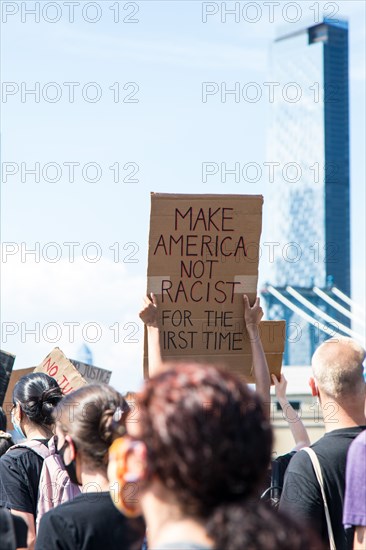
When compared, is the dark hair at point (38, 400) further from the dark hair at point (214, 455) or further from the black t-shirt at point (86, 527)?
the dark hair at point (214, 455)

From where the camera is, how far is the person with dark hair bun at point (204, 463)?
6.28 ft

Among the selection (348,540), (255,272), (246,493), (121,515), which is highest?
(255,272)

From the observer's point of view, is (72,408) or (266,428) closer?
(266,428)

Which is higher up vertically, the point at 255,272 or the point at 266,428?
the point at 255,272

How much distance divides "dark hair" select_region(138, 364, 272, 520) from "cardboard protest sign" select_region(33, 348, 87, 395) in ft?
14.7

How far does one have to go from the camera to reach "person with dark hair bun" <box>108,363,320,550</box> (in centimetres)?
191

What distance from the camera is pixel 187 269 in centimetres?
491

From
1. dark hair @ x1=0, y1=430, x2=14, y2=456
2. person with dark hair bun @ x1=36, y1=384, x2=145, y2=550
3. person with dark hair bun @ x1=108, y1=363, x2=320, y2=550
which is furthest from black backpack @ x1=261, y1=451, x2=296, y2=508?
person with dark hair bun @ x1=108, y1=363, x2=320, y2=550

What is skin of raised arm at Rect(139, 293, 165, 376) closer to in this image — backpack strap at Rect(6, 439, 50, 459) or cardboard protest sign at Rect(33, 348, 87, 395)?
backpack strap at Rect(6, 439, 50, 459)

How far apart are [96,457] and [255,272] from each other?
192 centimetres

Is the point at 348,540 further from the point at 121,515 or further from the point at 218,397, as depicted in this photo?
the point at 218,397

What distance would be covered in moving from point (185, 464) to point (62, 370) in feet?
15.4

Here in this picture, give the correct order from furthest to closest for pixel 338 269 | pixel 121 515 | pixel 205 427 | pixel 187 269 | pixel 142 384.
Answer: pixel 338 269 < pixel 187 269 < pixel 121 515 < pixel 142 384 < pixel 205 427

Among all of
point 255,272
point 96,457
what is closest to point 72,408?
point 96,457
